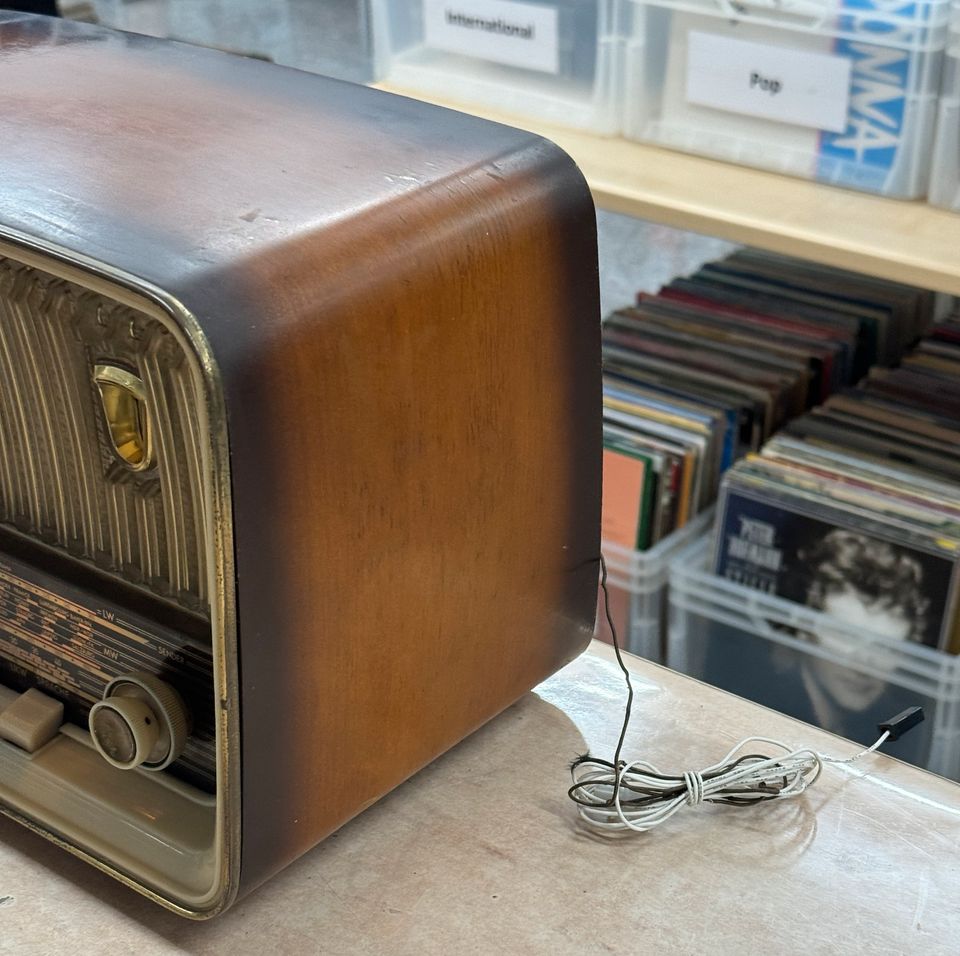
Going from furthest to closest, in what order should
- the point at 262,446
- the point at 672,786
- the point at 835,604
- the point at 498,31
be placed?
1. the point at 498,31
2. the point at 835,604
3. the point at 672,786
4. the point at 262,446

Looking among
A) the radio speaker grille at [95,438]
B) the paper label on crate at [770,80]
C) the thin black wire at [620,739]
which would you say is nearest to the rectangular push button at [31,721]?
the radio speaker grille at [95,438]

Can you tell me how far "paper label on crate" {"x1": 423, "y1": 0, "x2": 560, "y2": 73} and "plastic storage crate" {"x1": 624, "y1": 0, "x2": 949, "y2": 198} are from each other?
10 cm

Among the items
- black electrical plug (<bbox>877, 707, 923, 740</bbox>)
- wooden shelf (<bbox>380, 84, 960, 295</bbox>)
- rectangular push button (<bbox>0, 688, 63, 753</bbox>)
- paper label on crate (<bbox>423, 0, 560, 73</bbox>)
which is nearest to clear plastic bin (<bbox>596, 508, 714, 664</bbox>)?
wooden shelf (<bbox>380, 84, 960, 295</bbox>)

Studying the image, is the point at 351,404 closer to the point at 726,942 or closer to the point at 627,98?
the point at 726,942

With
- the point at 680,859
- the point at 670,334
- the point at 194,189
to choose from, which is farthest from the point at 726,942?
the point at 670,334

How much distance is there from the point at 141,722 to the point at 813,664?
0.94 m

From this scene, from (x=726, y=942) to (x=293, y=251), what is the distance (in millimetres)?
421

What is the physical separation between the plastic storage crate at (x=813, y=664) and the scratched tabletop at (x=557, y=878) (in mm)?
572

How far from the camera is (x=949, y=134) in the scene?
1.31 meters

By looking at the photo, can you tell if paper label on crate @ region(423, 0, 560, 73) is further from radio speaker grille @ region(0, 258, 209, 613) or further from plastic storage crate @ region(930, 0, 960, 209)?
radio speaker grille @ region(0, 258, 209, 613)

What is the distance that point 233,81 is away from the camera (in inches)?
31.7

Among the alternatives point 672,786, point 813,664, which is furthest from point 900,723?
point 813,664

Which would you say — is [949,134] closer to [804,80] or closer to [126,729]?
[804,80]

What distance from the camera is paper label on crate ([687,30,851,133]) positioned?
133cm
